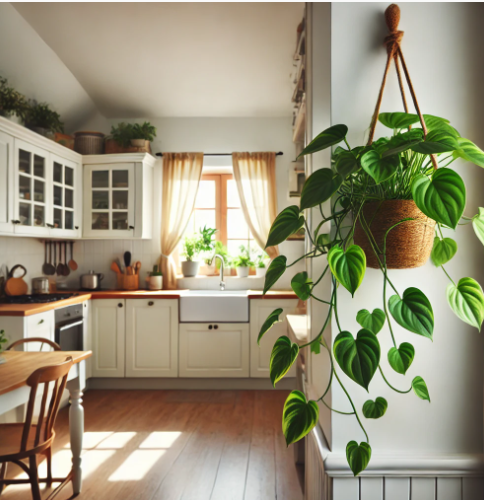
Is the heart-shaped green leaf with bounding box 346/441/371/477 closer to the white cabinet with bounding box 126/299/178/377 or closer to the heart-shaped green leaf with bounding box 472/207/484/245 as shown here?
the heart-shaped green leaf with bounding box 472/207/484/245

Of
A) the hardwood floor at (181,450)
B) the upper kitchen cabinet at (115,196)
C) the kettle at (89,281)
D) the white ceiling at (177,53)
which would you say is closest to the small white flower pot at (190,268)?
the upper kitchen cabinet at (115,196)

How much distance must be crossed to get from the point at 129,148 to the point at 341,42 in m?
3.59

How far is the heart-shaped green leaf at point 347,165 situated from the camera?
2.68ft

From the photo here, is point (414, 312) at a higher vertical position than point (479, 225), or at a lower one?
lower

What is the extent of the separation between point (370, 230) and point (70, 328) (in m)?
3.34

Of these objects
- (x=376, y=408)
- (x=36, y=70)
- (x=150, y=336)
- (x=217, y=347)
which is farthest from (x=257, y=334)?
(x=376, y=408)

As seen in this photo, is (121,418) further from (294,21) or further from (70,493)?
(294,21)

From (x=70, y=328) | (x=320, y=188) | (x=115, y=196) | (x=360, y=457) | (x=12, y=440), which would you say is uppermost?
(x=115, y=196)

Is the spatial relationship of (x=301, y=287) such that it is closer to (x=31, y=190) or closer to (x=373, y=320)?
(x=373, y=320)

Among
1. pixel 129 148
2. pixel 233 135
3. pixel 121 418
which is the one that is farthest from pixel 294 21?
pixel 121 418

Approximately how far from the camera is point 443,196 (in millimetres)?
760

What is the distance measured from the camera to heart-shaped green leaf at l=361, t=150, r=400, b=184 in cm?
78

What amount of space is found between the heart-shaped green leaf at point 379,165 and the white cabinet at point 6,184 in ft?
9.84

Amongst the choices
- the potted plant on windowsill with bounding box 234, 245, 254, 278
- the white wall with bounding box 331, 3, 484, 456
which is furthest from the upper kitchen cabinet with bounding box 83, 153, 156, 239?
the white wall with bounding box 331, 3, 484, 456
